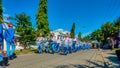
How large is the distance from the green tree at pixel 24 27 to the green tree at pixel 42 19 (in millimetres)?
3028

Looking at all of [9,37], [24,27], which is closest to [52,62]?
[9,37]

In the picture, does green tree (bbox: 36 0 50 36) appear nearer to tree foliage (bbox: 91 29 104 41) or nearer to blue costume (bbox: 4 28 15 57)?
blue costume (bbox: 4 28 15 57)

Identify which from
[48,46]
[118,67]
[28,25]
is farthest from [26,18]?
[118,67]

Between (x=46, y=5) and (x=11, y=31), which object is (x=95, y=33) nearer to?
(x=46, y=5)

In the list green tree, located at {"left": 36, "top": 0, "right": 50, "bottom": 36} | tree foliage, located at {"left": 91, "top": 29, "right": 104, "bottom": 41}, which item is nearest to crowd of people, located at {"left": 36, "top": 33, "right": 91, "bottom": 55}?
green tree, located at {"left": 36, "top": 0, "right": 50, "bottom": 36}

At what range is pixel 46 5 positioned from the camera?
57.9 metres

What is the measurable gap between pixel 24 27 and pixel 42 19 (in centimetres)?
505

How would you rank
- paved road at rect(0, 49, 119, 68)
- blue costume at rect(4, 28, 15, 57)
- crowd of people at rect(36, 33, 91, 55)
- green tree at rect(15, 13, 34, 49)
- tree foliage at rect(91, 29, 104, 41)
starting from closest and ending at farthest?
paved road at rect(0, 49, 119, 68), blue costume at rect(4, 28, 15, 57), crowd of people at rect(36, 33, 91, 55), green tree at rect(15, 13, 34, 49), tree foliage at rect(91, 29, 104, 41)

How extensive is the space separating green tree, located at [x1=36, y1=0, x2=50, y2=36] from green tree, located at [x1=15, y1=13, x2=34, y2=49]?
3.03 metres

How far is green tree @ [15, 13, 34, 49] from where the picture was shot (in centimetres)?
5491

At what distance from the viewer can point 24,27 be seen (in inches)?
2174

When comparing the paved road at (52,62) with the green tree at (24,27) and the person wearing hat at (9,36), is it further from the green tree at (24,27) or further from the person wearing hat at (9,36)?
the green tree at (24,27)

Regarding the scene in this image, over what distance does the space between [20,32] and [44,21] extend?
6.53 metres

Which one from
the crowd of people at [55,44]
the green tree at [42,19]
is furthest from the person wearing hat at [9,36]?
the green tree at [42,19]
